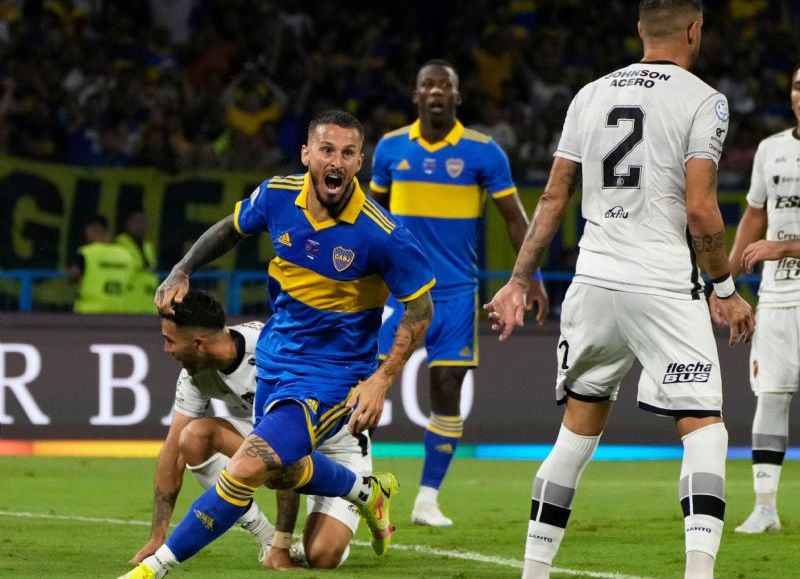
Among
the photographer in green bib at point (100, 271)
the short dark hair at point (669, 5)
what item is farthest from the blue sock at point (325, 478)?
the photographer in green bib at point (100, 271)

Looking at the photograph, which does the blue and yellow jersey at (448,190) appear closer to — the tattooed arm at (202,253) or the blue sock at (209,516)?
the tattooed arm at (202,253)

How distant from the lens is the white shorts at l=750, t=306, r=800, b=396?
27.5ft

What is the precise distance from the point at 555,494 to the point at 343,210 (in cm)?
148

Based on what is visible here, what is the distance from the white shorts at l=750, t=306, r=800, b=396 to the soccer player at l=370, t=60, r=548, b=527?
1.31m

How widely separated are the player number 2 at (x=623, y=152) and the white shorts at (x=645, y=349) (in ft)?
1.30

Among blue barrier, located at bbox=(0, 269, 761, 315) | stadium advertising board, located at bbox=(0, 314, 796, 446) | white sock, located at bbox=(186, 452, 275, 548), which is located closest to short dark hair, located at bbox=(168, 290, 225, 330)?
white sock, located at bbox=(186, 452, 275, 548)

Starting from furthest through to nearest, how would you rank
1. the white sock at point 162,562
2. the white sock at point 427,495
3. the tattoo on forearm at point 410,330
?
the white sock at point 427,495, the tattoo on forearm at point 410,330, the white sock at point 162,562

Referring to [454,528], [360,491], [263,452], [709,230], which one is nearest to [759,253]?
[709,230]

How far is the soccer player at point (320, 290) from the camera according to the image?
6.24 m

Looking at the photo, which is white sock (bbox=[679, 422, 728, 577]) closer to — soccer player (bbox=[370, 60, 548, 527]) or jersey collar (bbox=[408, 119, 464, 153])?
soccer player (bbox=[370, 60, 548, 527])

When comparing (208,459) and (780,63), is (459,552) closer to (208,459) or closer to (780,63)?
(208,459)

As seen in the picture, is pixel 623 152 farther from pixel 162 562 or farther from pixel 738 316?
pixel 162 562

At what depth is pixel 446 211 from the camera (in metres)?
9.13

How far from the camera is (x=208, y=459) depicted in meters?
7.12
